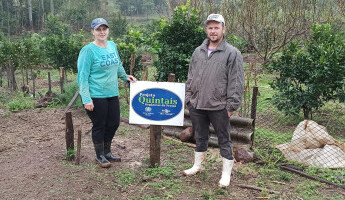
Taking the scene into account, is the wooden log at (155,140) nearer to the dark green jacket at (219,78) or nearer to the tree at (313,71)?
the dark green jacket at (219,78)

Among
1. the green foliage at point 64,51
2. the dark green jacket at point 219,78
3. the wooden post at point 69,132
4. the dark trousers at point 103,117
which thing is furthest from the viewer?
the green foliage at point 64,51

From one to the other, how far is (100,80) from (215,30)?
138 centimetres

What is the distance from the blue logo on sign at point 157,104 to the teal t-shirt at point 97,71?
328 millimetres

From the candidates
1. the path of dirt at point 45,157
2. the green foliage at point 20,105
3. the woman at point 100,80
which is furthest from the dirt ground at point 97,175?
the green foliage at point 20,105

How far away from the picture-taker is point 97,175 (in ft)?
12.0

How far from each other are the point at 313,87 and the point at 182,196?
11.3ft

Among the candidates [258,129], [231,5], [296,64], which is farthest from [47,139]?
[231,5]

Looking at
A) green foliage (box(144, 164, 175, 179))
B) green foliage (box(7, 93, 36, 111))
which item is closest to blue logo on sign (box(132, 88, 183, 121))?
green foliage (box(144, 164, 175, 179))

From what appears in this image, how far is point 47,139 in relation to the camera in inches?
201

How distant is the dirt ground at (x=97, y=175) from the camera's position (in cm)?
328

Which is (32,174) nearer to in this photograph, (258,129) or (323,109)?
(258,129)

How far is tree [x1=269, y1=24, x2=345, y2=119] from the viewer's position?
521cm

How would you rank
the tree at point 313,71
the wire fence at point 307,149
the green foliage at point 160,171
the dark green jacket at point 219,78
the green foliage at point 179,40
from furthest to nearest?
the green foliage at point 179,40
the tree at point 313,71
the wire fence at point 307,149
the green foliage at point 160,171
the dark green jacket at point 219,78

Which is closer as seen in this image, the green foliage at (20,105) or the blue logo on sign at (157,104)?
the blue logo on sign at (157,104)
